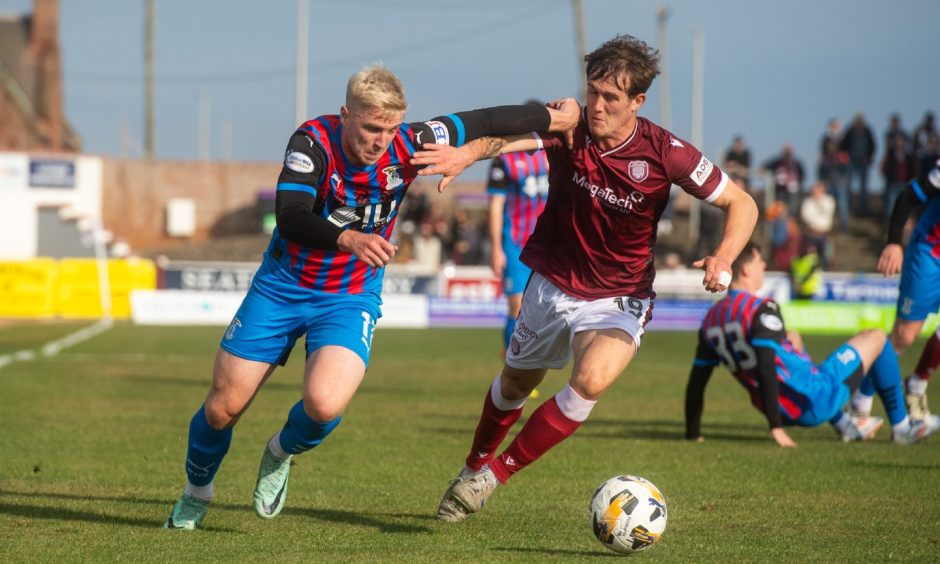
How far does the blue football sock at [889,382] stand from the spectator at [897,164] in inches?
818

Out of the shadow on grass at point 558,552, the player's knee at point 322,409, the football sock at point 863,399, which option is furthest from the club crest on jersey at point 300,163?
the football sock at point 863,399

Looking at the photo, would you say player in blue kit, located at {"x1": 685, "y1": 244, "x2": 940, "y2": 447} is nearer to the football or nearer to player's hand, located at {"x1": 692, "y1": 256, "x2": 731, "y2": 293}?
player's hand, located at {"x1": 692, "y1": 256, "x2": 731, "y2": 293}

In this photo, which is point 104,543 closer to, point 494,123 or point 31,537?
point 31,537

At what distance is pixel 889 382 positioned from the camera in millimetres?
9438

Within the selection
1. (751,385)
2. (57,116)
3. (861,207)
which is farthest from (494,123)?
(57,116)

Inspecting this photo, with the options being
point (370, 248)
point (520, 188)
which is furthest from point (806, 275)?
point (370, 248)

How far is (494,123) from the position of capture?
20.5 ft

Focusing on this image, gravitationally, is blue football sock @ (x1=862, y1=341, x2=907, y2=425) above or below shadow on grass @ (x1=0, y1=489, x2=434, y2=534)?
above

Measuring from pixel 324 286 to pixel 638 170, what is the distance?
1655 millimetres

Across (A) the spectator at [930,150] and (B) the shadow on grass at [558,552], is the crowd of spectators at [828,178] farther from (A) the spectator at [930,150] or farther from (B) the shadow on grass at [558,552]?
(B) the shadow on grass at [558,552]

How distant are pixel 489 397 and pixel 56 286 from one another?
21.6 m

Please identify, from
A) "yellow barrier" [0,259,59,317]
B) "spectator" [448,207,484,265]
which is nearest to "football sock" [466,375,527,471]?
"yellow barrier" [0,259,59,317]

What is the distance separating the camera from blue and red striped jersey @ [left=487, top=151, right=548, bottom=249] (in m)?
11.8

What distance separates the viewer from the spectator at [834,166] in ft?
99.9
